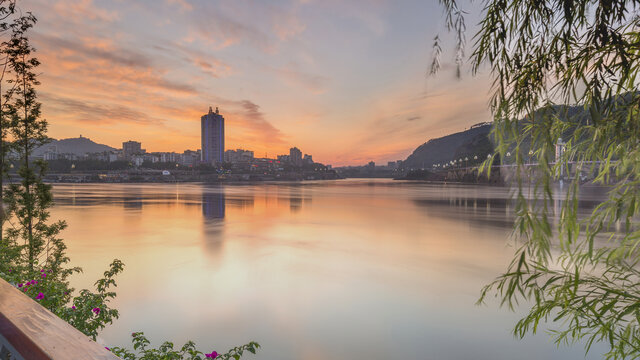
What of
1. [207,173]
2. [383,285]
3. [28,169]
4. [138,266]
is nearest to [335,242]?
[383,285]

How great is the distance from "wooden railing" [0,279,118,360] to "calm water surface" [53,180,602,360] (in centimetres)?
813

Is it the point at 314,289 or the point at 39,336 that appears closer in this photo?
the point at 39,336

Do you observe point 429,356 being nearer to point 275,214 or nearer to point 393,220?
point 393,220

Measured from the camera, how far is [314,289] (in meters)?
13.3

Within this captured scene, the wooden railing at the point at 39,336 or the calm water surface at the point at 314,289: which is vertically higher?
the wooden railing at the point at 39,336

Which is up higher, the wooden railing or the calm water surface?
the wooden railing

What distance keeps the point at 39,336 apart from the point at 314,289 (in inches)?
494

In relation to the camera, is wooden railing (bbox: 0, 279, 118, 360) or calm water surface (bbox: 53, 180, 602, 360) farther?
calm water surface (bbox: 53, 180, 602, 360)

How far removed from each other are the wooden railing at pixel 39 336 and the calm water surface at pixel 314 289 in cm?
813

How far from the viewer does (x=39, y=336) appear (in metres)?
1.31

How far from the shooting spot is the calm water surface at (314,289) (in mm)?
9266

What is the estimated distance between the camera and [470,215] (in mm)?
35312

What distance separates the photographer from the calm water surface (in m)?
9.27

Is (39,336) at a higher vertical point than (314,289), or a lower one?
higher
